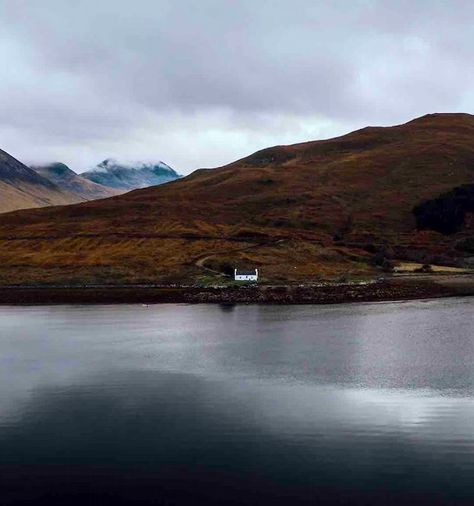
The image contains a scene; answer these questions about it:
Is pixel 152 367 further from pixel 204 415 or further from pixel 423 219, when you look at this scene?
pixel 423 219

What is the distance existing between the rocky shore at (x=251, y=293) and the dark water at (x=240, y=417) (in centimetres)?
3479

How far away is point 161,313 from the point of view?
10150cm

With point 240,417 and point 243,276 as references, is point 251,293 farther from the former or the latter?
point 240,417

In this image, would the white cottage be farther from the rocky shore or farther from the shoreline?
the rocky shore

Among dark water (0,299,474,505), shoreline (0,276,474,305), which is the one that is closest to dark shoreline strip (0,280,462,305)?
shoreline (0,276,474,305)

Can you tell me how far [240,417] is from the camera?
42.9 metres

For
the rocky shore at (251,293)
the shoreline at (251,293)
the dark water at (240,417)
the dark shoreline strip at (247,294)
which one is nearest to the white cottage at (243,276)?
the shoreline at (251,293)

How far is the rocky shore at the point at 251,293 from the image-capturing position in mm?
114663

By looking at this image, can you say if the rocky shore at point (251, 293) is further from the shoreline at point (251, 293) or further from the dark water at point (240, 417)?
the dark water at point (240, 417)

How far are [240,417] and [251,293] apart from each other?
7603 cm

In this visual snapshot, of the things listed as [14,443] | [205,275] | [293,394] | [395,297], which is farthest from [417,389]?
[205,275]

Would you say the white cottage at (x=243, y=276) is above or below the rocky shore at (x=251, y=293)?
above

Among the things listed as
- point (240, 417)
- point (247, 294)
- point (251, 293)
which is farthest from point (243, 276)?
point (240, 417)

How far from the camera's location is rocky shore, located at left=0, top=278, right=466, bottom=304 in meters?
115
